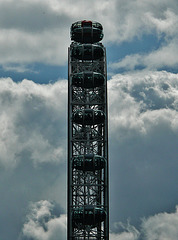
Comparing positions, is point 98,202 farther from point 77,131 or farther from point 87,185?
point 77,131

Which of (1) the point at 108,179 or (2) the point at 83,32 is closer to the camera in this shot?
(1) the point at 108,179

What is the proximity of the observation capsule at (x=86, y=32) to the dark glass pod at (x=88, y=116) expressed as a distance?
56.2 ft

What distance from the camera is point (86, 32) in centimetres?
14500

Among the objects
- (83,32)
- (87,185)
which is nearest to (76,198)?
(87,185)

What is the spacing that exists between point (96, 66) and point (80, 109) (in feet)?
38.3

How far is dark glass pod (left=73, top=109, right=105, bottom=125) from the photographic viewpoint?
445ft

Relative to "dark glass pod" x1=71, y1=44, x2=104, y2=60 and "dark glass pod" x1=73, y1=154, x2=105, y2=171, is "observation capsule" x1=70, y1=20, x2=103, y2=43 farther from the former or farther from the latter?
"dark glass pod" x1=73, y1=154, x2=105, y2=171

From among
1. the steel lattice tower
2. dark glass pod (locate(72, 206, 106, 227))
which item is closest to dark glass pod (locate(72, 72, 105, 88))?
the steel lattice tower

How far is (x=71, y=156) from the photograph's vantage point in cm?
13538

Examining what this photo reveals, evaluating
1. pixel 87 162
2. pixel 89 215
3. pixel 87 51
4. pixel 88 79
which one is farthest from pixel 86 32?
pixel 89 215

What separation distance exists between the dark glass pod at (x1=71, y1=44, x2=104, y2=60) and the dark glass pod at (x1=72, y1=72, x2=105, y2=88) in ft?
15.8

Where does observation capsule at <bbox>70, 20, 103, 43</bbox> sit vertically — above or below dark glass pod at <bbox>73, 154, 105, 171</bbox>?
above

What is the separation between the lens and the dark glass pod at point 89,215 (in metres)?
130

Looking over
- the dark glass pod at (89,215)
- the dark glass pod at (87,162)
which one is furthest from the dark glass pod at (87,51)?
the dark glass pod at (89,215)
